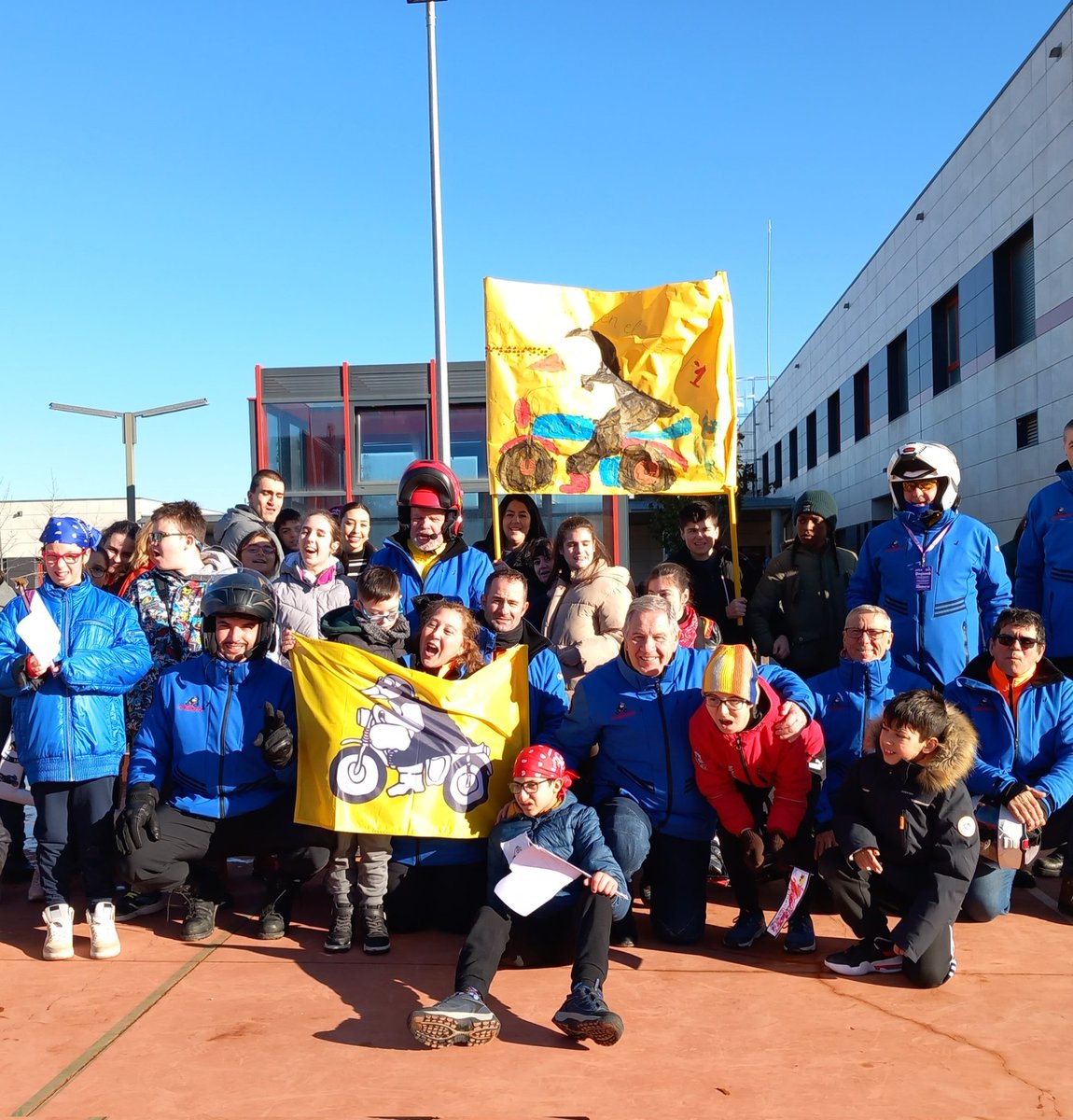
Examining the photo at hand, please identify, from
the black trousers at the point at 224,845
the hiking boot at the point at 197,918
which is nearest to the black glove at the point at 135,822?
the black trousers at the point at 224,845

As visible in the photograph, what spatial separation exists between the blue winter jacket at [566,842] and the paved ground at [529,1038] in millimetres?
334

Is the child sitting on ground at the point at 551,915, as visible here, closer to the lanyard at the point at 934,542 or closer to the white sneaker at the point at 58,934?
the white sneaker at the point at 58,934

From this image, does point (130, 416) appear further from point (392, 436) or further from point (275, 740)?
point (275, 740)

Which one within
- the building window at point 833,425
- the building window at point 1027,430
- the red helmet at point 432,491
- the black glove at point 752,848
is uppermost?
the building window at point 833,425

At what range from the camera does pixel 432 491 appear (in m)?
6.00

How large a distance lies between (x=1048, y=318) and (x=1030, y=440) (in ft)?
6.80

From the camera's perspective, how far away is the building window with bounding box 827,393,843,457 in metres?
31.4

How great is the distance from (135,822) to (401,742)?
1194 millimetres

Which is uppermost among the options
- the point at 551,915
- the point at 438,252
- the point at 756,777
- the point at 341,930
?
the point at 438,252

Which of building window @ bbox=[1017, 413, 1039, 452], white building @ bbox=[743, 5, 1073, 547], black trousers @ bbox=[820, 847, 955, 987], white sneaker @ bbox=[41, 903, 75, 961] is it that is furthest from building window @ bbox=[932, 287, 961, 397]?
white sneaker @ bbox=[41, 903, 75, 961]

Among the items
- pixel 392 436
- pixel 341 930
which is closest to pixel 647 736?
pixel 341 930

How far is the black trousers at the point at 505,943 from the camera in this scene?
12.5 feet

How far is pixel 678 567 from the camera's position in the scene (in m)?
5.82

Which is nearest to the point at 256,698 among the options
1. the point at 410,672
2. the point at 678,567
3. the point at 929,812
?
the point at 410,672
